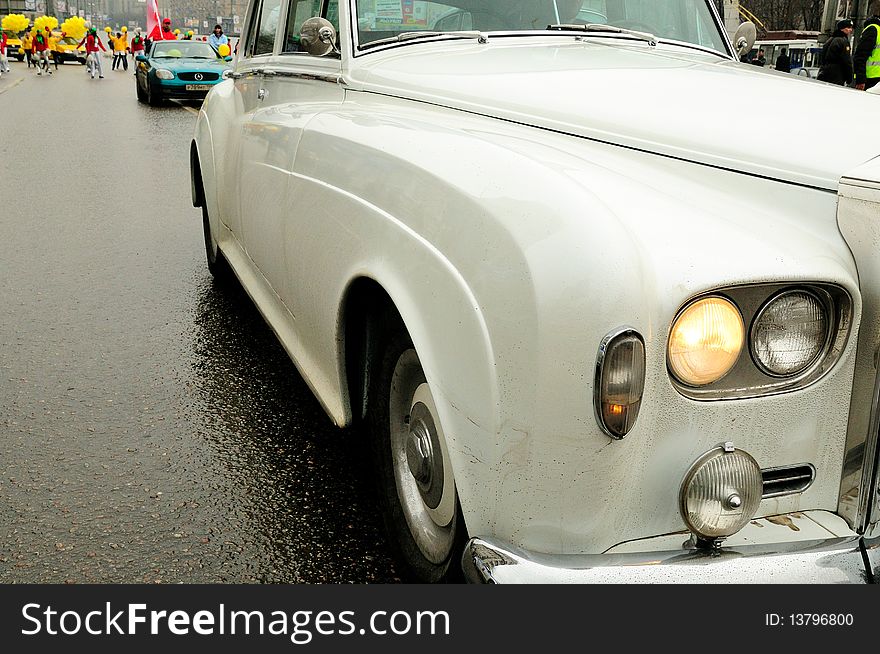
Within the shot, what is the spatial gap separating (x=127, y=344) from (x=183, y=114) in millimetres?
14286

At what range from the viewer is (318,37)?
130 inches

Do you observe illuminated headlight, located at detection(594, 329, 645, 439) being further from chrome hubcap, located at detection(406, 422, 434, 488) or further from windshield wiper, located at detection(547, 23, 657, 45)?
windshield wiper, located at detection(547, 23, 657, 45)

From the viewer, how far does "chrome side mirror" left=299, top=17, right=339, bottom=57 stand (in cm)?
330

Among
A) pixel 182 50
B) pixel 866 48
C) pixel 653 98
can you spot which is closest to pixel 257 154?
pixel 653 98

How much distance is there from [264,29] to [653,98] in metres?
2.46

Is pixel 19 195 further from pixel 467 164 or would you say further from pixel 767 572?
pixel 767 572

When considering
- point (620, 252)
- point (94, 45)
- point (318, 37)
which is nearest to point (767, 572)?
point (620, 252)

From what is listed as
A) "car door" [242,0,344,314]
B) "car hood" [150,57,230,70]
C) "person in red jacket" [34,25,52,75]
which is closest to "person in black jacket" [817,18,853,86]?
"car door" [242,0,344,314]

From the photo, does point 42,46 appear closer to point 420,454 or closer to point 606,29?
point 606,29

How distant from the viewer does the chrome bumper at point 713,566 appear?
1.65 metres

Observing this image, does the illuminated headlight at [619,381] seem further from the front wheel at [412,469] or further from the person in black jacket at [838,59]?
the person in black jacket at [838,59]

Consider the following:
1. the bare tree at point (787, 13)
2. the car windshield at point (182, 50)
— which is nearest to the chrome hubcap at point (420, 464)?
the car windshield at point (182, 50)

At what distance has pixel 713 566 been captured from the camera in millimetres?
1656

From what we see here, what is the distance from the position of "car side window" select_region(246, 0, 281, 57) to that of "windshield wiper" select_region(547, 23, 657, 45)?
132 cm
